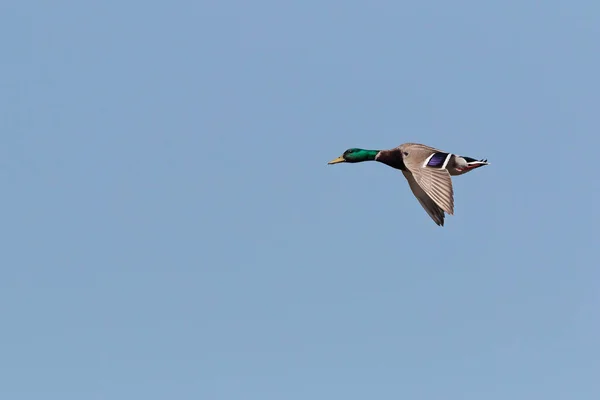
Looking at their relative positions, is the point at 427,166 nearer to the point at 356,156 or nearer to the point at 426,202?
the point at 426,202

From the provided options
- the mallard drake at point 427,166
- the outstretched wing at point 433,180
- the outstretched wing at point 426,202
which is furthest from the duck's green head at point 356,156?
the outstretched wing at point 433,180

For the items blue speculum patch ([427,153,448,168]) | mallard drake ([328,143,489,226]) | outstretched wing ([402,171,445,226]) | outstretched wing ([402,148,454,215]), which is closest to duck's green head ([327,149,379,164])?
mallard drake ([328,143,489,226])

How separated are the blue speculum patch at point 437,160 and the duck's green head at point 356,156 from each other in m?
3.27

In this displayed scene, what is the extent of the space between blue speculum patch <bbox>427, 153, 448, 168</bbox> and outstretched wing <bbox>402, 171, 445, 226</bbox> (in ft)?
7.68

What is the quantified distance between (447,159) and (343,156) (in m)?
5.23

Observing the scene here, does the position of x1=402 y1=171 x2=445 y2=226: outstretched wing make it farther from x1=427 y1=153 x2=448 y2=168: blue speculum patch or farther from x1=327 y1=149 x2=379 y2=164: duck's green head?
x1=427 y1=153 x2=448 y2=168: blue speculum patch

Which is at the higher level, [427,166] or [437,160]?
[437,160]

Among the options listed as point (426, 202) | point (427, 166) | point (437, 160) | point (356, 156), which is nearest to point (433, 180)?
point (427, 166)

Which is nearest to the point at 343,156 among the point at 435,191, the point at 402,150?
the point at 402,150

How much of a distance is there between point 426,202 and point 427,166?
3.99 meters

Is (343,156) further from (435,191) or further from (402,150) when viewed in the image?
(435,191)

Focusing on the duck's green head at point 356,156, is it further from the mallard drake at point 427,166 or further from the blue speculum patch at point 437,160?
the blue speculum patch at point 437,160

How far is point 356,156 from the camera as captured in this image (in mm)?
45125

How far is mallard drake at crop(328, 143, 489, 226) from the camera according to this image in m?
39.2
